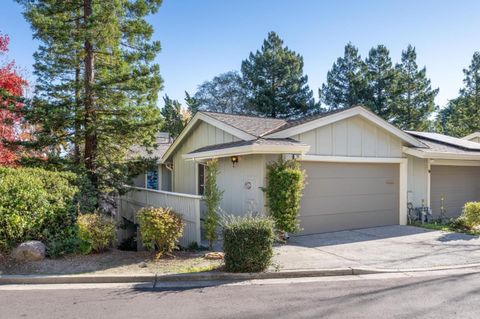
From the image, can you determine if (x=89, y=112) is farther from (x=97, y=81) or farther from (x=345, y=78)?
(x=345, y=78)

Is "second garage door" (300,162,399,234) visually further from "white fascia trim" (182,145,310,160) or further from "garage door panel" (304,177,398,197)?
"white fascia trim" (182,145,310,160)

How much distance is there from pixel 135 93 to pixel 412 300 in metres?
9.28

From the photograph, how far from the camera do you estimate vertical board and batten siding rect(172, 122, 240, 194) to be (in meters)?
11.7

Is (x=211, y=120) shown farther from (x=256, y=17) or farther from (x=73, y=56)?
(x=256, y=17)

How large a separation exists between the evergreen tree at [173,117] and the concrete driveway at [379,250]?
2197 centimetres

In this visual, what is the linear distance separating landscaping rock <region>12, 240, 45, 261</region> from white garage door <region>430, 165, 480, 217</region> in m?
12.2

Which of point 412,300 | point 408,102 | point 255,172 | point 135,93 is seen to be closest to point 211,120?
point 135,93

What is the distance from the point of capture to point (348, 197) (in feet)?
34.9

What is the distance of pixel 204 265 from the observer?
680 centimetres

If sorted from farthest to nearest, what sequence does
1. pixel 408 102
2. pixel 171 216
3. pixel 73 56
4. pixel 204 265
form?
pixel 408 102, pixel 73 56, pixel 171 216, pixel 204 265

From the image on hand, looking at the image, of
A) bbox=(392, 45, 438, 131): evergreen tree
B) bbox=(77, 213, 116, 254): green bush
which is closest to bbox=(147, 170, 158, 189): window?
bbox=(77, 213, 116, 254): green bush

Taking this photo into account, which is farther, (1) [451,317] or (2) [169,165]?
(2) [169,165]

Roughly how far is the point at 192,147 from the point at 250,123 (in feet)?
10.3

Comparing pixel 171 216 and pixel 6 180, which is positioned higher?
pixel 6 180
